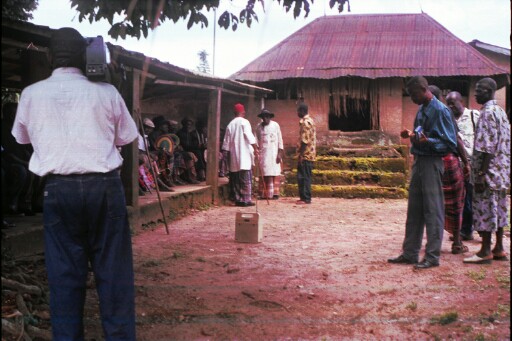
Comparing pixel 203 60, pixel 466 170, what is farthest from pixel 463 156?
pixel 203 60

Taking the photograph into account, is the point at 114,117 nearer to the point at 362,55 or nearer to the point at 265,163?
the point at 265,163

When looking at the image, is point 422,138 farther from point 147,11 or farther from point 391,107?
point 391,107

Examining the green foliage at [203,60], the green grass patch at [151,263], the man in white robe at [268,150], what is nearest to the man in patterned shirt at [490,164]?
the green grass patch at [151,263]

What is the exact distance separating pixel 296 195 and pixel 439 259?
756 cm

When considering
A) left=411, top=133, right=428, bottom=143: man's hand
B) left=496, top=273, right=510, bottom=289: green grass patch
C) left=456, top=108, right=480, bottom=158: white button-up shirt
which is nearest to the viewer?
left=496, top=273, right=510, bottom=289: green grass patch

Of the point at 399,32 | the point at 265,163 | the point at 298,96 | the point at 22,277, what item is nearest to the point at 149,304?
the point at 22,277

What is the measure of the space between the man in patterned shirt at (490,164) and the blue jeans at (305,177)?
5745 millimetres

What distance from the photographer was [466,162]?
640cm

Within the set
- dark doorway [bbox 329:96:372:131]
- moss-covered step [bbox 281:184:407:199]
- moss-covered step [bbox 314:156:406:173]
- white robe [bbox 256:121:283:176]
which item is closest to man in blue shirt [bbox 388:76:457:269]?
white robe [bbox 256:121:283:176]

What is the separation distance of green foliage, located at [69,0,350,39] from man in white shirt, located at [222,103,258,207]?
20.2 ft

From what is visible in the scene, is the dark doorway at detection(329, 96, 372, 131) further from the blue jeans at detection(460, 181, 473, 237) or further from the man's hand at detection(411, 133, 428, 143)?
the man's hand at detection(411, 133, 428, 143)

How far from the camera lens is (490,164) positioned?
5590 millimetres

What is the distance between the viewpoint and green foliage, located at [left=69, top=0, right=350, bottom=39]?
170 inches

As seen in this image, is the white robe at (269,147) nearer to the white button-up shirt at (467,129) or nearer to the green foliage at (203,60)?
the white button-up shirt at (467,129)
